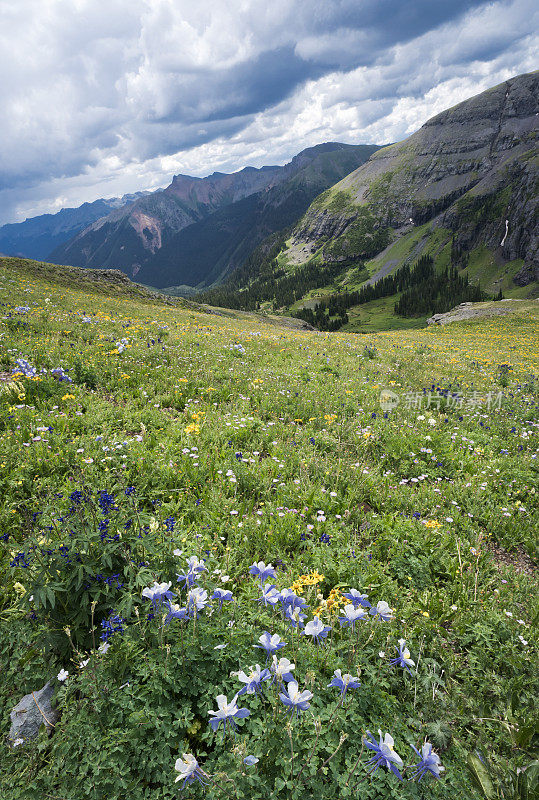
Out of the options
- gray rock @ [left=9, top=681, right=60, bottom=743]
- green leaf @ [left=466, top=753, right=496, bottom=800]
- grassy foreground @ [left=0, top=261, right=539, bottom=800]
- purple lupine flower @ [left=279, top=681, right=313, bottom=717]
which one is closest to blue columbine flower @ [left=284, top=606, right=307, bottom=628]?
grassy foreground @ [left=0, top=261, right=539, bottom=800]

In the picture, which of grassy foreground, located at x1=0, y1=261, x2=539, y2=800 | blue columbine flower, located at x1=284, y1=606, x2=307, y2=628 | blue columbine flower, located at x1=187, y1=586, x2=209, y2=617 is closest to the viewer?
grassy foreground, located at x1=0, y1=261, x2=539, y2=800

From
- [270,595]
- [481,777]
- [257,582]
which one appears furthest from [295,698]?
[257,582]

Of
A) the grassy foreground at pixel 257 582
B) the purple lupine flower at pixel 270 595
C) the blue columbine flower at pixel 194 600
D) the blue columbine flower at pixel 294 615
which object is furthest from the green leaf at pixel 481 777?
the blue columbine flower at pixel 194 600

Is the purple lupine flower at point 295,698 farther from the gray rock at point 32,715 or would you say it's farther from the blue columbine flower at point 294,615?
the gray rock at point 32,715

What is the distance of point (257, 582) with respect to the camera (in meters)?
3.77

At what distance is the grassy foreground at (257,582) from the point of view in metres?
2.30

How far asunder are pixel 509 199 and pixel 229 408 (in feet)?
783

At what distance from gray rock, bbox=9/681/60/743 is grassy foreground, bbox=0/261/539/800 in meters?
0.07

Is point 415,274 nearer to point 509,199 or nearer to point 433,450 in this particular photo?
point 509,199

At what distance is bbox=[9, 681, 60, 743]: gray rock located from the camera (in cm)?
252

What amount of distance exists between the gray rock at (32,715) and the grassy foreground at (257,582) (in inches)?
2.9

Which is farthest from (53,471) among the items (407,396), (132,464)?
(407,396)

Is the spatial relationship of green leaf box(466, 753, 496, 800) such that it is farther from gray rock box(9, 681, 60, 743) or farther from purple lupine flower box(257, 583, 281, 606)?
gray rock box(9, 681, 60, 743)

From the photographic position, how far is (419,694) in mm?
3061
